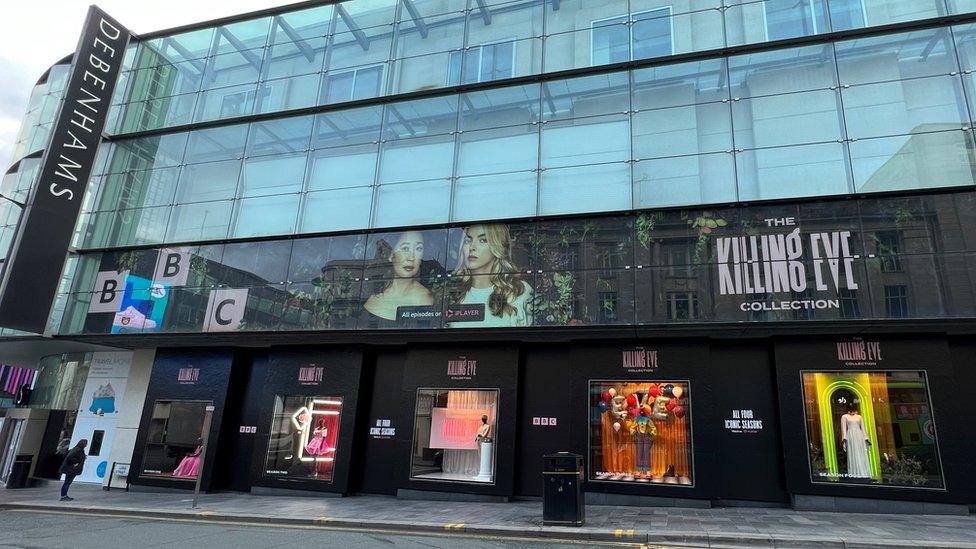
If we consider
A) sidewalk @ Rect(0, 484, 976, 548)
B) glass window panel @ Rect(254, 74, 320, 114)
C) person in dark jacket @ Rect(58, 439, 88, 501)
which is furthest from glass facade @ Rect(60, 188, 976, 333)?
glass window panel @ Rect(254, 74, 320, 114)

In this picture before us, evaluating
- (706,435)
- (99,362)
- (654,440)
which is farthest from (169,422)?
(706,435)

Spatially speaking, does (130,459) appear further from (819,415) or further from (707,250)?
(819,415)

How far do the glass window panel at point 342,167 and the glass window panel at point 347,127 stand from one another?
0.25 m

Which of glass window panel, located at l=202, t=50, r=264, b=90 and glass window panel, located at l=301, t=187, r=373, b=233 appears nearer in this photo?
glass window panel, located at l=301, t=187, r=373, b=233

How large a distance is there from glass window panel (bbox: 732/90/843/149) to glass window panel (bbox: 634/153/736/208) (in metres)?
0.84

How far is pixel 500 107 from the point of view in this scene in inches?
642

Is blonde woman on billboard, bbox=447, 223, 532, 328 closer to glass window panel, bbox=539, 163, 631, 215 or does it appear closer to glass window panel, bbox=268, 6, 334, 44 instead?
glass window panel, bbox=539, 163, 631, 215

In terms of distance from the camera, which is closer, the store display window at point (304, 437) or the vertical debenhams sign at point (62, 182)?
the store display window at point (304, 437)

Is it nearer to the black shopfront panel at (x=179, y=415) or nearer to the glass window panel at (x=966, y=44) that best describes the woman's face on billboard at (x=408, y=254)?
the black shopfront panel at (x=179, y=415)

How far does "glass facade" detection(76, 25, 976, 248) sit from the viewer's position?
12.9m

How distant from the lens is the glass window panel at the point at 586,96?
15.3m

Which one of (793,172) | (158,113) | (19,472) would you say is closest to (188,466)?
(19,472)

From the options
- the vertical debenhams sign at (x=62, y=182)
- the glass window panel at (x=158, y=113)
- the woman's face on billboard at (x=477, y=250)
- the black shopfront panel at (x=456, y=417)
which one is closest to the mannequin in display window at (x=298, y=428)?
the black shopfront panel at (x=456, y=417)

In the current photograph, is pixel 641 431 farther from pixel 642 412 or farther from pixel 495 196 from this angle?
pixel 495 196
